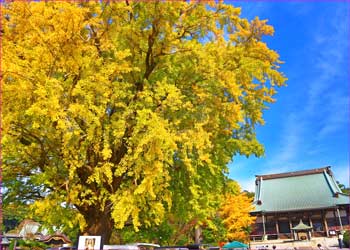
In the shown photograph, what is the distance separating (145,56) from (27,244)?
8.55 meters

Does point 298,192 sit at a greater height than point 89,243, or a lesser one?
greater

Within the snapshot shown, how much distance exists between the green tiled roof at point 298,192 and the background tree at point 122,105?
2562 centimetres

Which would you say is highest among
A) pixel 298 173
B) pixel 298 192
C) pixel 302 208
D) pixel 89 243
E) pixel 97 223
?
pixel 298 173

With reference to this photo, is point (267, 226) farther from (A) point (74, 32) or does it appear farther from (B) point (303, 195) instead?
(A) point (74, 32)

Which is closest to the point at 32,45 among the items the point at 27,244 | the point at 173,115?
the point at 173,115

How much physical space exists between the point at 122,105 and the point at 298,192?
3427 cm

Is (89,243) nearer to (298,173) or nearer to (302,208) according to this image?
(302,208)

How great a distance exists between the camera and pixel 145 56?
1104 cm

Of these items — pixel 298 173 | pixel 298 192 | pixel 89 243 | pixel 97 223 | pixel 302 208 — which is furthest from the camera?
pixel 298 173

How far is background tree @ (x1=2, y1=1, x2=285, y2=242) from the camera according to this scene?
8227mm

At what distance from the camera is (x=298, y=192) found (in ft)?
125

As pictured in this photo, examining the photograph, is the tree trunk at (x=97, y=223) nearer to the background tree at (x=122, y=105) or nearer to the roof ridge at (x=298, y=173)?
the background tree at (x=122, y=105)

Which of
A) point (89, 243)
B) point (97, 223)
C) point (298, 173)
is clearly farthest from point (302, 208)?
point (89, 243)

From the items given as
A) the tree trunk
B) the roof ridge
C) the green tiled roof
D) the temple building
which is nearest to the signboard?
the tree trunk
